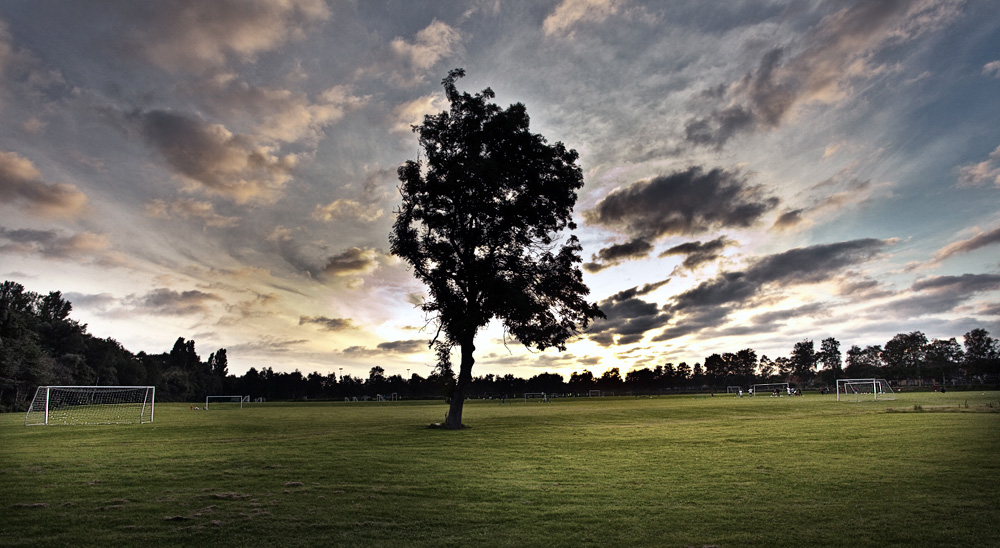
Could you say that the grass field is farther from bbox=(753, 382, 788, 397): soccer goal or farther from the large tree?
bbox=(753, 382, 788, 397): soccer goal

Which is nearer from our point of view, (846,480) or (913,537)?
(913,537)

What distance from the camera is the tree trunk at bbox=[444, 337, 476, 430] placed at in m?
34.7

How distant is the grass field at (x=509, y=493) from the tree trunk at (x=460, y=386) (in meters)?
9.41

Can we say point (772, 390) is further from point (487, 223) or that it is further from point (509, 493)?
point (509, 493)

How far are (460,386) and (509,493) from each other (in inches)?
853

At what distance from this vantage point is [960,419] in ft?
107

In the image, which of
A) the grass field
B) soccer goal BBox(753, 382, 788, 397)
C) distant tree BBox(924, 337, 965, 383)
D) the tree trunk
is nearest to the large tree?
the tree trunk

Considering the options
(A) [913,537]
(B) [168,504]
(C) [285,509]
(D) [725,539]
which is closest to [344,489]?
(C) [285,509]

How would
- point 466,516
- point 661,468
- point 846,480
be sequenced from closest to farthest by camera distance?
point 466,516
point 846,480
point 661,468

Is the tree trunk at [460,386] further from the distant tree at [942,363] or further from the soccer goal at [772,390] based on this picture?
the distant tree at [942,363]

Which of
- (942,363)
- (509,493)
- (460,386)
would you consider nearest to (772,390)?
(942,363)

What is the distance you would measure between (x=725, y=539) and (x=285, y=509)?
29.7ft

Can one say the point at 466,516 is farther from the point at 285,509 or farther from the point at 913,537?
the point at 913,537

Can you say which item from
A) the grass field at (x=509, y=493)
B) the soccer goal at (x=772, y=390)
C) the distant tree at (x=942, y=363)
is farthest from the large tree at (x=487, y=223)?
the distant tree at (x=942, y=363)
